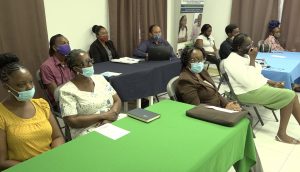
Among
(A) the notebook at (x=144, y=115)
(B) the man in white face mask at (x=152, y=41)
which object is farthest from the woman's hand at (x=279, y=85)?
(A) the notebook at (x=144, y=115)

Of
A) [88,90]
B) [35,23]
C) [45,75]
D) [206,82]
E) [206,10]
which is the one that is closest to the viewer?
[88,90]

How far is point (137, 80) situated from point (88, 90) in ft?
3.75

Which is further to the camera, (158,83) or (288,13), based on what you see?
(288,13)

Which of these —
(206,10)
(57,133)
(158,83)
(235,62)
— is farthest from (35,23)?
(206,10)

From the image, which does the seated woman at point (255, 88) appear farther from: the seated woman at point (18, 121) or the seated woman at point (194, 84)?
the seated woman at point (18, 121)

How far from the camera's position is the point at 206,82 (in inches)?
97.6

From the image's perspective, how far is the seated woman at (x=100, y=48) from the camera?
152 inches

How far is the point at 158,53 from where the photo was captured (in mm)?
3750

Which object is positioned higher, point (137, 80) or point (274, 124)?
point (137, 80)

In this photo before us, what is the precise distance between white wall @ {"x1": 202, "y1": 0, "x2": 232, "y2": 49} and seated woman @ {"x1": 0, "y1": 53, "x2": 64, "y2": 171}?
509 cm

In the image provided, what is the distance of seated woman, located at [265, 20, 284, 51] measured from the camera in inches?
193

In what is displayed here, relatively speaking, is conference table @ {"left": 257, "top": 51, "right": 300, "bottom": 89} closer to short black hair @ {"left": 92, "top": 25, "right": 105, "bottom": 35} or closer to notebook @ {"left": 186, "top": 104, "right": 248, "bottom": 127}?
notebook @ {"left": 186, "top": 104, "right": 248, "bottom": 127}

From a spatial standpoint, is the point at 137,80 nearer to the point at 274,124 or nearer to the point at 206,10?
the point at 274,124

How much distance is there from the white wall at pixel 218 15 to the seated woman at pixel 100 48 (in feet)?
9.77
